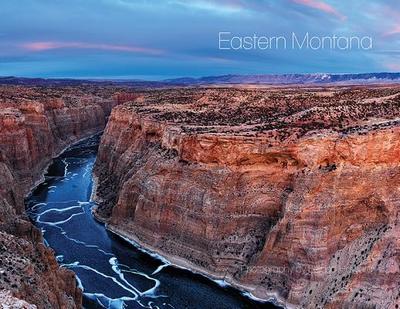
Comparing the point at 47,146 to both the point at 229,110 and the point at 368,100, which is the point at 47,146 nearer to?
the point at 229,110

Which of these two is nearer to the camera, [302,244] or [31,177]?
[302,244]

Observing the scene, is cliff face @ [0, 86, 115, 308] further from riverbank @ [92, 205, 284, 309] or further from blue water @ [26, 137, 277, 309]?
riverbank @ [92, 205, 284, 309]

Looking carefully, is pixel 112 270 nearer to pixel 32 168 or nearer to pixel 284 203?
pixel 284 203

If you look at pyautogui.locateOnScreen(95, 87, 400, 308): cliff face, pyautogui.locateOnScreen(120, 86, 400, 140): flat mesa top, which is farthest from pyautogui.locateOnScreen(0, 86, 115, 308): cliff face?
pyautogui.locateOnScreen(120, 86, 400, 140): flat mesa top

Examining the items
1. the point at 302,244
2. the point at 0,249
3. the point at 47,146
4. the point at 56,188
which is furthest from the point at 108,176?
the point at 0,249

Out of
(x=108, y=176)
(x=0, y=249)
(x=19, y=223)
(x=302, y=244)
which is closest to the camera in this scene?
(x=0, y=249)

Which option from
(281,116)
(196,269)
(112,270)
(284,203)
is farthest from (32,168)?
(284,203)
